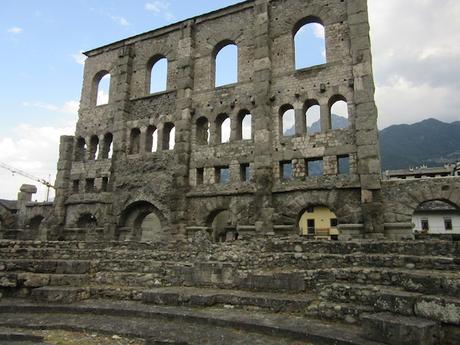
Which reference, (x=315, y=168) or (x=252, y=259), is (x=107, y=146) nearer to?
(x=252, y=259)

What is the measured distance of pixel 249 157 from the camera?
1716 cm

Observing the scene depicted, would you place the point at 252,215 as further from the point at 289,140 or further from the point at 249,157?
the point at 289,140

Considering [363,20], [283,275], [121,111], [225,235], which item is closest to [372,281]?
[283,275]

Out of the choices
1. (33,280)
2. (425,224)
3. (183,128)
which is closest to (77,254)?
(33,280)

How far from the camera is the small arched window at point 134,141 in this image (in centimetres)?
2136

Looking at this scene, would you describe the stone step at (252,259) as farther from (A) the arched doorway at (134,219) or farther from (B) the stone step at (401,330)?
(A) the arched doorway at (134,219)

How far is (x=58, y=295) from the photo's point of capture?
8.00 m

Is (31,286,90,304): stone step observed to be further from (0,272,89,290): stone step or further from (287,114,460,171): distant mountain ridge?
(287,114,460,171): distant mountain ridge

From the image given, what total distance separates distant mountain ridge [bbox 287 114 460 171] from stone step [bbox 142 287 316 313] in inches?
4034

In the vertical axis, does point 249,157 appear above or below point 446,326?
above

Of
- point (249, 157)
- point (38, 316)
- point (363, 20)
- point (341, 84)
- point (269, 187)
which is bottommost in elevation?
point (38, 316)

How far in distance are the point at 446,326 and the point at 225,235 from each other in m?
27.3

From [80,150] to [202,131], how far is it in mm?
9489

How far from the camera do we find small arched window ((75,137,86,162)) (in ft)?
76.2
